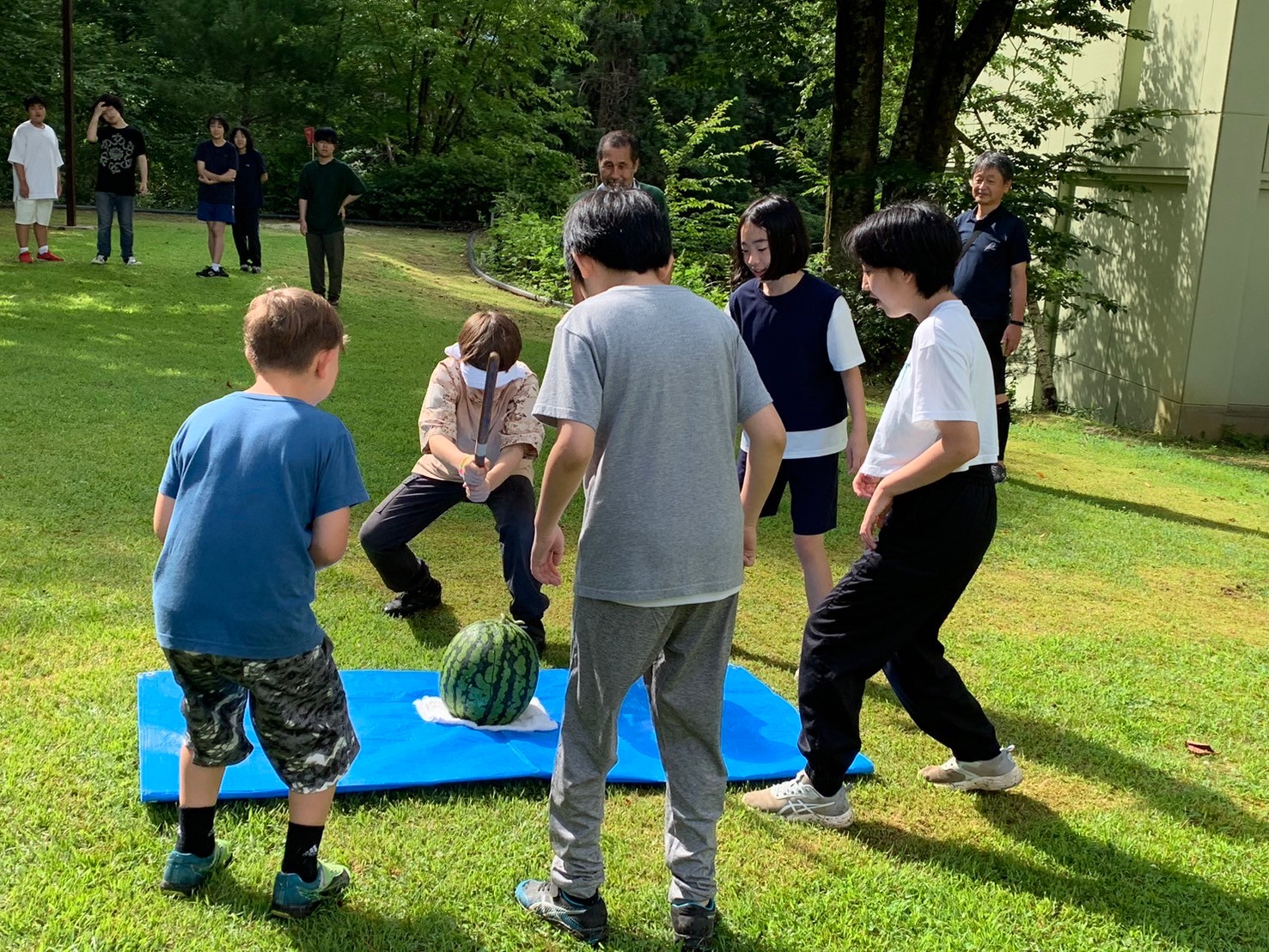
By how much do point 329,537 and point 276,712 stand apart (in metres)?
0.48

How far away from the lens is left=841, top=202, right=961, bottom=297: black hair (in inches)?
149

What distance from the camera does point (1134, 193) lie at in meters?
15.3

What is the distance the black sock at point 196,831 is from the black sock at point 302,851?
26cm

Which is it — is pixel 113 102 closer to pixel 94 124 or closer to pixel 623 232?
pixel 94 124

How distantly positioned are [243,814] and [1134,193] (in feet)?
48.1

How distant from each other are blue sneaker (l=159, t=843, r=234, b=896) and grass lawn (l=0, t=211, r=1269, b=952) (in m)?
0.06

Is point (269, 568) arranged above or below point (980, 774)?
above

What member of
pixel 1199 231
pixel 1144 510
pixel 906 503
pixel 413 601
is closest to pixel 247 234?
pixel 413 601

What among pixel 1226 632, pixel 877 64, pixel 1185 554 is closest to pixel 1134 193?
pixel 877 64

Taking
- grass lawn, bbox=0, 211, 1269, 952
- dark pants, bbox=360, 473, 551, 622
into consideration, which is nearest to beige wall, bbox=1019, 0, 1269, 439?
grass lawn, bbox=0, 211, 1269, 952

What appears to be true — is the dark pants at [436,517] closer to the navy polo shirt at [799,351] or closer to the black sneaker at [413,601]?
the black sneaker at [413,601]

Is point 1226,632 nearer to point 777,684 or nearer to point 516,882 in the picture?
point 777,684

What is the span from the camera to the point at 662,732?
131 inches

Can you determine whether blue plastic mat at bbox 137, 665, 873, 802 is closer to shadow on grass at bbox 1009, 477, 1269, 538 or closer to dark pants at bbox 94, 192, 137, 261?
shadow on grass at bbox 1009, 477, 1269, 538
